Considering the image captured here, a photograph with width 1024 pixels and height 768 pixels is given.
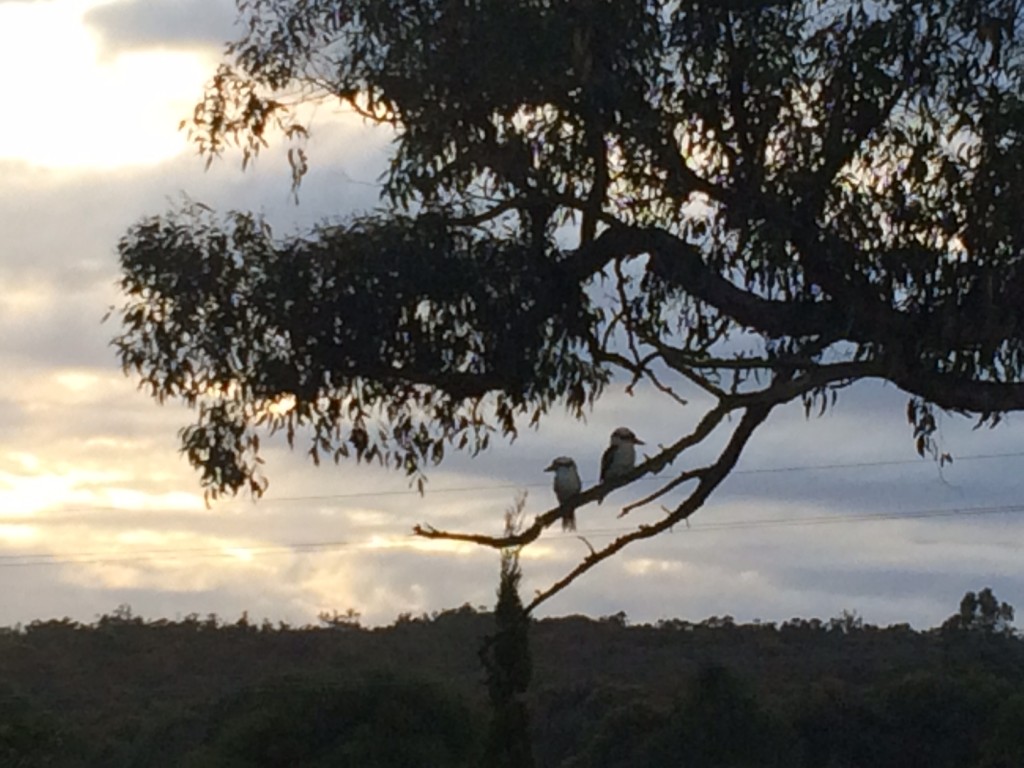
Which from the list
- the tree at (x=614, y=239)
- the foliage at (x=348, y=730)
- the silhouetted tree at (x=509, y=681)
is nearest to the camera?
the tree at (x=614, y=239)

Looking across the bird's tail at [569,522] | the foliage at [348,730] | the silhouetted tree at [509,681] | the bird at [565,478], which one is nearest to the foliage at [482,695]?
the foliage at [348,730]

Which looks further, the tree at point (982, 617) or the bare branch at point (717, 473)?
the tree at point (982, 617)

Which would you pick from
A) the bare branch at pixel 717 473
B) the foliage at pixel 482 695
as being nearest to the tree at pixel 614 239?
the bare branch at pixel 717 473

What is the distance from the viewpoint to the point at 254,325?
42.8 ft

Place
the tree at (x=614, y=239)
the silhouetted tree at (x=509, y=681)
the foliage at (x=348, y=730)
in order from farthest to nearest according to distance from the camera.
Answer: the foliage at (x=348, y=730) < the silhouetted tree at (x=509, y=681) < the tree at (x=614, y=239)

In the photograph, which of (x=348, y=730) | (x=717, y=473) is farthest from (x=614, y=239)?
(x=348, y=730)

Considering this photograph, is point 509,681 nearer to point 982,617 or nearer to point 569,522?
point 569,522

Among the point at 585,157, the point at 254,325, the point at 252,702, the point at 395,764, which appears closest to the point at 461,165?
the point at 585,157

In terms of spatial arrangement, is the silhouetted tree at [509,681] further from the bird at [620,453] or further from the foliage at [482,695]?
the foliage at [482,695]

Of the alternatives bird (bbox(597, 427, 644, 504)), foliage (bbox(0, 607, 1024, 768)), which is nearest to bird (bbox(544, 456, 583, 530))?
bird (bbox(597, 427, 644, 504))

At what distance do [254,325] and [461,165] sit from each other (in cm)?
155

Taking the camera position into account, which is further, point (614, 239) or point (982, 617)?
point (982, 617)

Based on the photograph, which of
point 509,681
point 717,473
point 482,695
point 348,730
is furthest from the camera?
point 482,695

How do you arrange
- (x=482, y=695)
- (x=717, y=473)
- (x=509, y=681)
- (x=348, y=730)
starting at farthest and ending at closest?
(x=482, y=695), (x=348, y=730), (x=509, y=681), (x=717, y=473)
